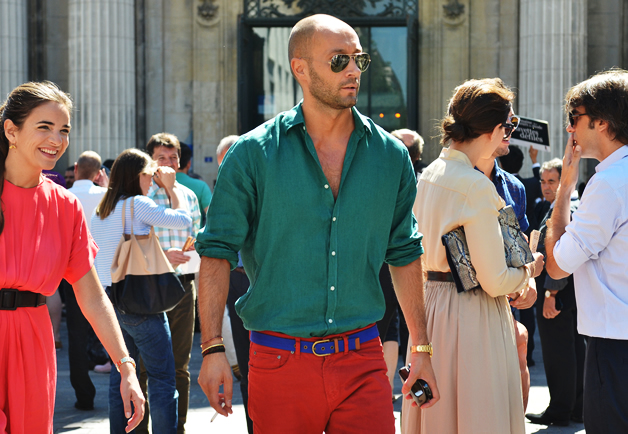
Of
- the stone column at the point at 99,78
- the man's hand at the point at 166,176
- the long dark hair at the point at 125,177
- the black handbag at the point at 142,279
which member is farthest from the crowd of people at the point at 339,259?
the stone column at the point at 99,78

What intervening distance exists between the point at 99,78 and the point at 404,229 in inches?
424

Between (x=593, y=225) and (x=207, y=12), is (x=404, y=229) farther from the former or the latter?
(x=207, y=12)

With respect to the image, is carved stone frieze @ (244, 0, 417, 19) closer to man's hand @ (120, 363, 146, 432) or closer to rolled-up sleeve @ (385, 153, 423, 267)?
rolled-up sleeve @ (385, 153, 423, 267)

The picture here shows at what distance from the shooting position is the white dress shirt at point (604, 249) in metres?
3.49

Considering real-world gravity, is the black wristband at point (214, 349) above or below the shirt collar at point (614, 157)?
below

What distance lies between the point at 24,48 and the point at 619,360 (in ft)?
41.0

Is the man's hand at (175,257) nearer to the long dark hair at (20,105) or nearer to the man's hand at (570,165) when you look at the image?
the long dark hair at (20,105)

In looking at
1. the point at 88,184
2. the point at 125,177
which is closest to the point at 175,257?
the point at 125,177

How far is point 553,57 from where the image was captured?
41.5ft

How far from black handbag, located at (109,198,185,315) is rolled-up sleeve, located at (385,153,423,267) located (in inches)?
96.2

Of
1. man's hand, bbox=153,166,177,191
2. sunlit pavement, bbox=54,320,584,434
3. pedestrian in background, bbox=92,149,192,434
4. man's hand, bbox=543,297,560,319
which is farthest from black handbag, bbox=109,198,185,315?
man's hand, bbox=543,297,560,319

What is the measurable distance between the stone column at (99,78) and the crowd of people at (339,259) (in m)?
9.85

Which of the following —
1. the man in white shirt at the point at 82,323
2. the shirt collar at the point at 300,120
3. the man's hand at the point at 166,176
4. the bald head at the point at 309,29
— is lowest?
the man in white shirt at the point at 82,323

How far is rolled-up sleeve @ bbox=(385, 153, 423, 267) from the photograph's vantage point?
3262mm
